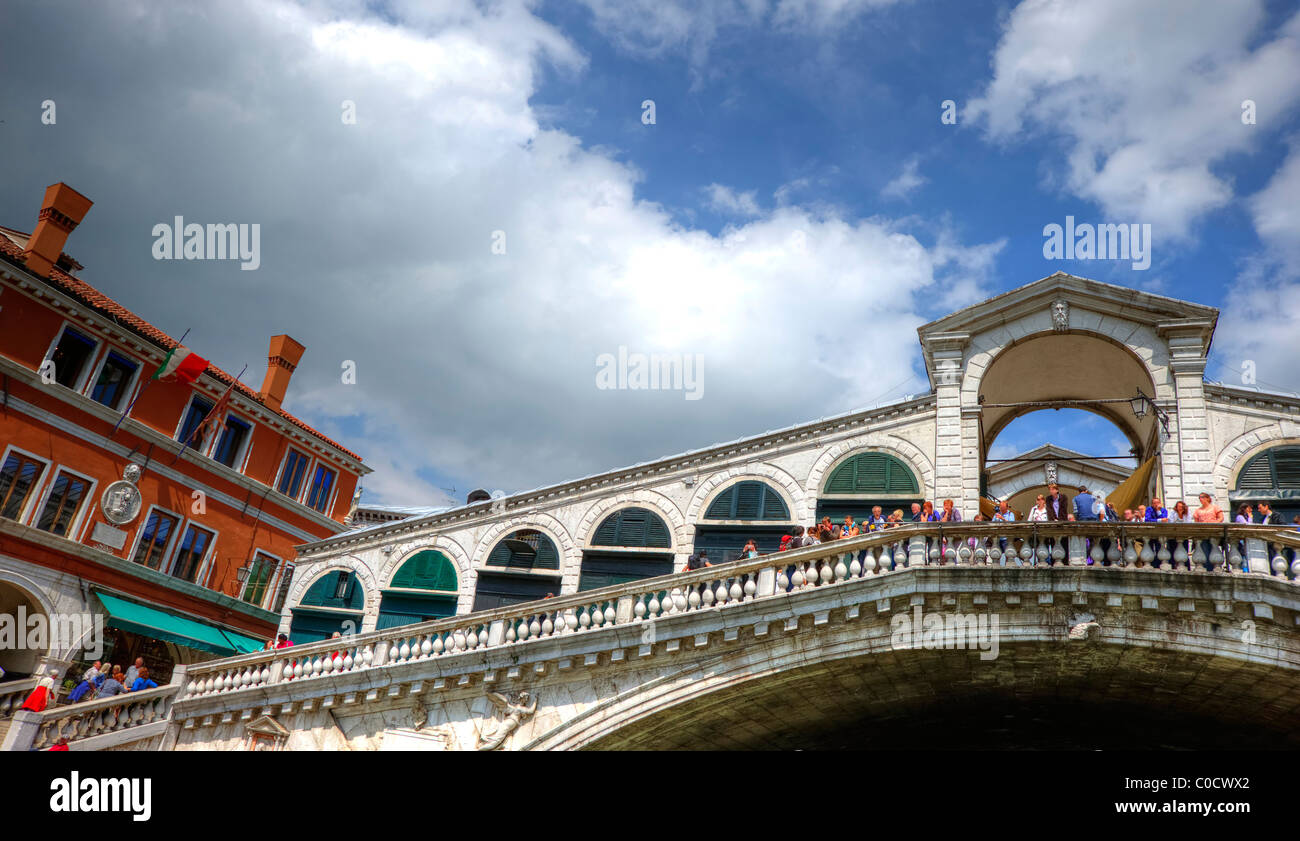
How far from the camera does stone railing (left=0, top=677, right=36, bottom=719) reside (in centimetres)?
2341

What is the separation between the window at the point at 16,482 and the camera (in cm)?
2723

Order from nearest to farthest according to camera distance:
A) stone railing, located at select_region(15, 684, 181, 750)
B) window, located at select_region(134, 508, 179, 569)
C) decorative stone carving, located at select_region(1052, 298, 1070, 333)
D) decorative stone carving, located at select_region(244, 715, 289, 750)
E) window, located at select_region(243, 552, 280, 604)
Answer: decorative stone carving, located at select_region(244, 715, 289, 750) → stone railing, located at select_region(15, 684, 181, 750) → decorative stone carving, located at select_region(1052, 298, 1070, 333) → window, located at select_region(134, 508, 179, 569) → window, located at select_region(243, 552, 280, 604)

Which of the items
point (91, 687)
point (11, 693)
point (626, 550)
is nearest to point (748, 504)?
point (626, 550)

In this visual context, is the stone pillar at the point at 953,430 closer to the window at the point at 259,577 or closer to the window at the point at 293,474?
the window at the point at 259,577

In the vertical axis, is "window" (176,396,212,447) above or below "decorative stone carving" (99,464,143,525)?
above

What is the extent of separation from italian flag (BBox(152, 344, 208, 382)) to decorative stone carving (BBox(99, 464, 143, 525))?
10.6 feet

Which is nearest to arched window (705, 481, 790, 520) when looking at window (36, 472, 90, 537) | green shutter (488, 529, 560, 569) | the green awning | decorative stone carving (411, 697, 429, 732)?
green shutter (488, 529, 560, 569)

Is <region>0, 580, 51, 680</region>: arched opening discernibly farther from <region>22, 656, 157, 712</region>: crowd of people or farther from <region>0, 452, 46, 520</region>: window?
<region>22, 656, 157, 712</region>: crowd of people

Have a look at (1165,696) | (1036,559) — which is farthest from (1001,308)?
(1165,696)

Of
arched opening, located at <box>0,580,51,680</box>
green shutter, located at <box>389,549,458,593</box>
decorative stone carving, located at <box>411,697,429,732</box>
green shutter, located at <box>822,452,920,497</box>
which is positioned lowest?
decorative stone carving, located at <box>411,697,429,732</box>

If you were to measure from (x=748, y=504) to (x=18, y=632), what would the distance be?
72.2 feet

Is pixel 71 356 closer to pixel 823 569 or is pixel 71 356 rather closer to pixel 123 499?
pixel 123 499

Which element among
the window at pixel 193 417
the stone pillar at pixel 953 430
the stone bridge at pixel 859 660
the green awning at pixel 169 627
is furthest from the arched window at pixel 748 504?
the window at pixel 193 417

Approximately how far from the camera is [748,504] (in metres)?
25.5
